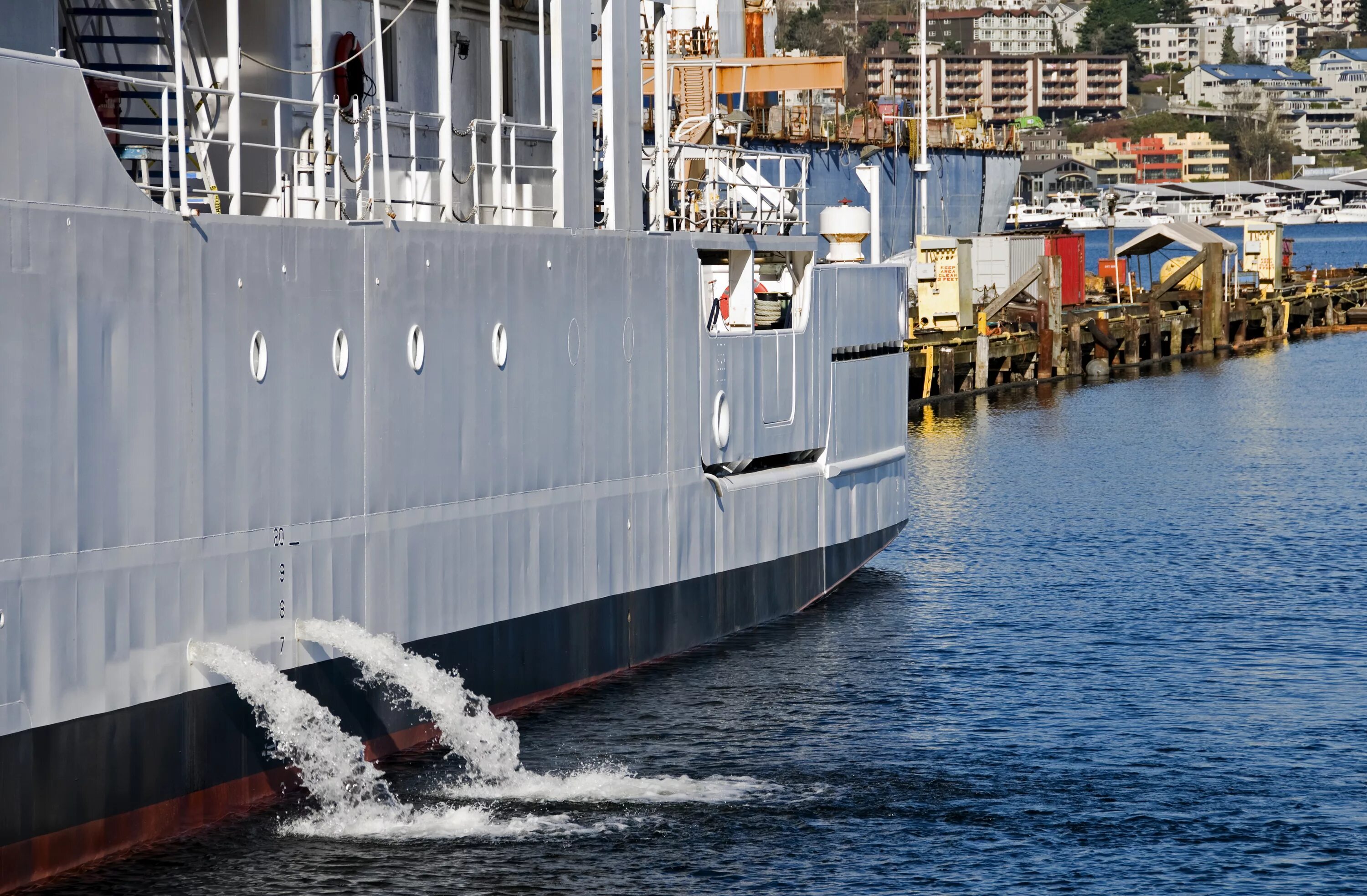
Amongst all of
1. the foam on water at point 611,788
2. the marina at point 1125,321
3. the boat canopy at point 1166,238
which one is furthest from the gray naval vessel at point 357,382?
the boat canopy at point 1166,238

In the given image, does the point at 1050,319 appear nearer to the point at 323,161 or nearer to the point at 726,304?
the point at 726,304

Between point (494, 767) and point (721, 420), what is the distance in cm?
570

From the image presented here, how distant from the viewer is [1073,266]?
6938 cm

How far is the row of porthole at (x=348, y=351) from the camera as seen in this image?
1291cm

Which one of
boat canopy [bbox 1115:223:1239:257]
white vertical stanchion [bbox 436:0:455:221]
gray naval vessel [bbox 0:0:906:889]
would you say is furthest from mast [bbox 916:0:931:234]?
white vertical stanchion [bbox 436:0:455:221]

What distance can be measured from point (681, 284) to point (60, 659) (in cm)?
884

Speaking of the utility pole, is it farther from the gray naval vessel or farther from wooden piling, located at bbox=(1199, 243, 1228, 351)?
the gray naval vessel

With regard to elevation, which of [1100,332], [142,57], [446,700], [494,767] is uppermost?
[142,57]

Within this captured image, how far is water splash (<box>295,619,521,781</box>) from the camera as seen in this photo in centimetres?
1394

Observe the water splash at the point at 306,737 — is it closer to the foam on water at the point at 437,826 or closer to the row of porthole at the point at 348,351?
the foam on water at the point at 437,826

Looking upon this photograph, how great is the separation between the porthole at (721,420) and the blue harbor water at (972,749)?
2.18m

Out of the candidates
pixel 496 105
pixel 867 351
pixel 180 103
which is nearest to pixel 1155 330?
pixel 867 351

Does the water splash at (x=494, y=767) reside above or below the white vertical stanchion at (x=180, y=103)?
below

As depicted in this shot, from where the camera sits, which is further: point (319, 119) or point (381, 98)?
point (381, 98)
